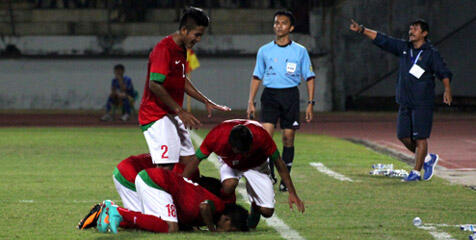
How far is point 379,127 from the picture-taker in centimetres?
2441

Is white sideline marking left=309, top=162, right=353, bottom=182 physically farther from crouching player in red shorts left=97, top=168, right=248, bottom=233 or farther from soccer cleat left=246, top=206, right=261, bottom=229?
crouching player in red shorts left=97, top=168, right=248, bottom=233

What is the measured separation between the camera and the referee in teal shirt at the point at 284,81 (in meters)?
11.7

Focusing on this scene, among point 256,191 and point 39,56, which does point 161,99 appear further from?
point 39,56

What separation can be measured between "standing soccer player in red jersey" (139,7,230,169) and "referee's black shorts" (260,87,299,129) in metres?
2.60

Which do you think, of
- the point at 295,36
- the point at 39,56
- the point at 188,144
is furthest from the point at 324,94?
the point at 188,144

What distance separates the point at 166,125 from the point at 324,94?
24.5 meters

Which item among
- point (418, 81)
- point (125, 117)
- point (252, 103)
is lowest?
point (125, 117)

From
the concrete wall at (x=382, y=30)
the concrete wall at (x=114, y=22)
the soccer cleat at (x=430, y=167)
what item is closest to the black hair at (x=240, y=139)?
the soccer cleat at (x=430, y=167)

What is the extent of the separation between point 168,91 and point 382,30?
79.0ft

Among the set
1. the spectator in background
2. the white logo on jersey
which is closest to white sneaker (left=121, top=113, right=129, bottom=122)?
the spectator in background

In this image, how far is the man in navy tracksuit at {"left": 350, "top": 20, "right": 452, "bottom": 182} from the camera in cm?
1245

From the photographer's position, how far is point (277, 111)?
11883 millimetres

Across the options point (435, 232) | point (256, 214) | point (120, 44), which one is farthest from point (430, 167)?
point (120, 44)

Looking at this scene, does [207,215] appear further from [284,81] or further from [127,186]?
[284,81]
